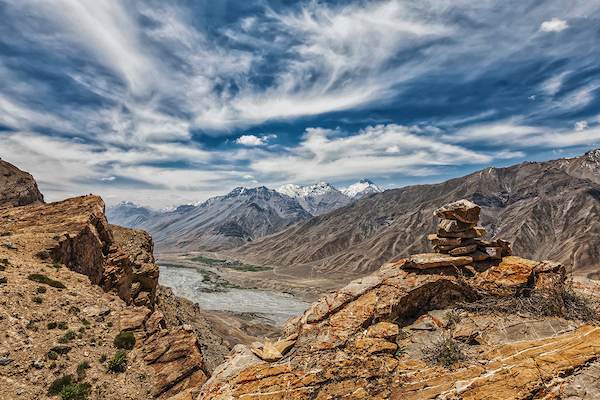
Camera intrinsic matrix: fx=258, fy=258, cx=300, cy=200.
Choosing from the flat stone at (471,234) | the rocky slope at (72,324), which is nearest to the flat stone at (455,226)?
the flat stone at (471,234)

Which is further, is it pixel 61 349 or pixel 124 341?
pixel 124 341

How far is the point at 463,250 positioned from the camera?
13.2 metres

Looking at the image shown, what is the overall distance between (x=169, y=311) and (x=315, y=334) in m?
31.5

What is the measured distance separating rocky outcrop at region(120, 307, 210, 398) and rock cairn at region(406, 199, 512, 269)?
1463 centimetres

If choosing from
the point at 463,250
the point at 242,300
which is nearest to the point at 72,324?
the point at 463,250

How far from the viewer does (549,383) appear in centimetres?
673

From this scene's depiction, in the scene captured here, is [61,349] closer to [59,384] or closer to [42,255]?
[59,384]

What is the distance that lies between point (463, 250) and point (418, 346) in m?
5.86

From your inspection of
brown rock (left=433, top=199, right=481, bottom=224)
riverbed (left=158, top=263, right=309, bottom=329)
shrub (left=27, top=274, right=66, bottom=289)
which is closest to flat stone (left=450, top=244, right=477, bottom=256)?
brown rock (left=433, top=199, right=481, bottom=224)

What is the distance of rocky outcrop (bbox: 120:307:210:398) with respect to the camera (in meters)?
15.0

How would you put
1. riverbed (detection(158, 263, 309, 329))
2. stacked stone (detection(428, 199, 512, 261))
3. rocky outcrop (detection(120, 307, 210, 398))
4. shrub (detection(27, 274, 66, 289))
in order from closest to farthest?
stacked stone (detection(428, 199, 512, 261))
rocky outcrop (detection(120, 307, 210, 398))
shrub (detection(27, 274, 66, 289))
riverbed (detection(158, 263, 309, 329))

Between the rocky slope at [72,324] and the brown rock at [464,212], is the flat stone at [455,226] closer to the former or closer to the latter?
the brown rock at [464,212]

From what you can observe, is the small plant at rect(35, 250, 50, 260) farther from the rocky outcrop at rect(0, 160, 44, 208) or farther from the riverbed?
the riverbed

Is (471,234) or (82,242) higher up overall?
(82,242)
